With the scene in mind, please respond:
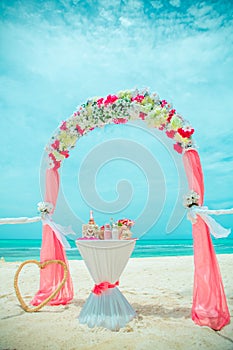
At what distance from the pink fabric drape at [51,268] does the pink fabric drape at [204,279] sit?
6.70ft

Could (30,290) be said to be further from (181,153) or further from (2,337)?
(181,153)

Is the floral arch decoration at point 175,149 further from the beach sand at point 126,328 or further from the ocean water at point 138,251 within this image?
the ocean water at point 138,251

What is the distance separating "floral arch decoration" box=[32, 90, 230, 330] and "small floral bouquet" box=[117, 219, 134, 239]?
0.85 meters

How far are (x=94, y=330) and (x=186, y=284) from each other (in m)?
3.49

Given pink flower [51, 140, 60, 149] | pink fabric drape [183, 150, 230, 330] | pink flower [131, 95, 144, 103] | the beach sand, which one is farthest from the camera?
pink flower [51, 140, 60, 149]

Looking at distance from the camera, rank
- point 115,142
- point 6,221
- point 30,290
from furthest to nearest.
A: point 30,290 < point 115,142 < point 6,221

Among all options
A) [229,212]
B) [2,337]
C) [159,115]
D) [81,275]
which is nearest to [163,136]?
[159,115]

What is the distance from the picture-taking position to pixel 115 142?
5.23m

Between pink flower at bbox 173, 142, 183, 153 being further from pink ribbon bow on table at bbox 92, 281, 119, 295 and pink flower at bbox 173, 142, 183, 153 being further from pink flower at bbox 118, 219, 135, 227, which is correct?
pink ribbon bow on table at bbox 92, 281, 119, 295

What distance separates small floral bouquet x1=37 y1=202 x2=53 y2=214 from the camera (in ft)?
15.7

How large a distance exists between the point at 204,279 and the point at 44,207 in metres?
2.55

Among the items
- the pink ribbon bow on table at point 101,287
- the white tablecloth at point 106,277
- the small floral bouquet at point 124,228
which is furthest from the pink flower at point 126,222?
the pink ribbon bow on table at point 101,287

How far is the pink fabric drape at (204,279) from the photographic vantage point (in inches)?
147

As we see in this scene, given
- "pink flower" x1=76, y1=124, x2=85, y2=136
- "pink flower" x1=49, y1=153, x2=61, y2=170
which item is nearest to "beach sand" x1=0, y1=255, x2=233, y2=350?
"pink flower" x1=49, y1=153, x2=61, y2=170
